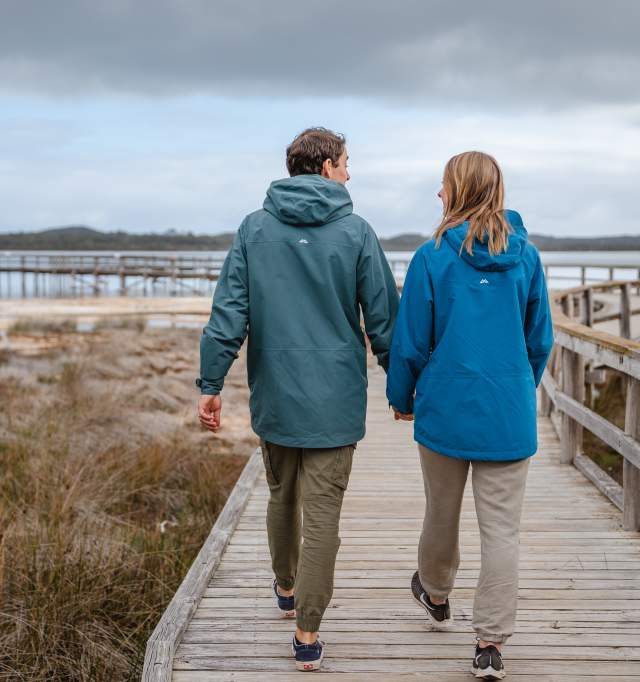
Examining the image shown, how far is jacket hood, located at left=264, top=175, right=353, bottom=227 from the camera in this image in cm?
254

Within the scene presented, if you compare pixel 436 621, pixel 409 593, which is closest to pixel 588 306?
pixel 409 593

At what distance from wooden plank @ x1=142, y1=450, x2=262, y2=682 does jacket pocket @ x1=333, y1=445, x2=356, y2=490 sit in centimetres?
75

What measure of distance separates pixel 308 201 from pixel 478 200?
489 mm

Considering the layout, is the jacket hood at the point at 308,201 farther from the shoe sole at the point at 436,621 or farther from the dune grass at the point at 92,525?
the dune grass at the point at 92,525

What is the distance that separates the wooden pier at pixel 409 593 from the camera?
8.87 ft

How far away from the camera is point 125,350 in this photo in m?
15.7

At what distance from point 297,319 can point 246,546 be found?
172 centimetres

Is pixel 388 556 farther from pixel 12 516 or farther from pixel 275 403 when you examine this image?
pixel 12 516

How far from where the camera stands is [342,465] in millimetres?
2635

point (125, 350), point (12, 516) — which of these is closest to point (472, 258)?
point (12, 516)

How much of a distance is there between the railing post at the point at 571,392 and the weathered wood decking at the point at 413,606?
0.79m

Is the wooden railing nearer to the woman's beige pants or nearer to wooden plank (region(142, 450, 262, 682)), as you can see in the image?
the woman's beige pants

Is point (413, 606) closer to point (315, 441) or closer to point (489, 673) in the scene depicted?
point (489, 673)

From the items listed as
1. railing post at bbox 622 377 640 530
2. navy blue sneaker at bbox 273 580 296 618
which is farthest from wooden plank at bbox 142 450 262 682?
railing post at bbox 622 377 640 530
